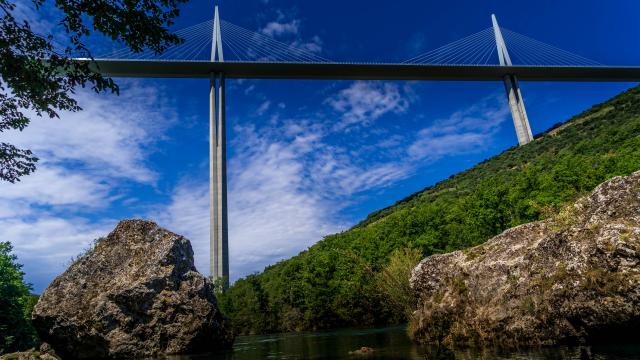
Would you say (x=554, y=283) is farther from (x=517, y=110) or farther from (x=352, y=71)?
(x=517, y=110)

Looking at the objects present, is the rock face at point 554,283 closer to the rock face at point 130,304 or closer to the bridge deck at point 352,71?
the rock face at point 130,304

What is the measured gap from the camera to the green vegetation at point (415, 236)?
36.9 meters

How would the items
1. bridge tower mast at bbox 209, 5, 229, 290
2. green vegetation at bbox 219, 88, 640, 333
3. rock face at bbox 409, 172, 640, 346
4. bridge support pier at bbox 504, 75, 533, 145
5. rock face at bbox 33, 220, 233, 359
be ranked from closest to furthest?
rock face at bbox 409, 172, 640, 346 → rock face at bbox 33, 220, 233, 359 → green vegetation at bbox 219, 88, 640, 333 → bridge tower mast at bbox 209, 5, 229, 290 → bridge support pier at bbox 504, 75, 533, 145

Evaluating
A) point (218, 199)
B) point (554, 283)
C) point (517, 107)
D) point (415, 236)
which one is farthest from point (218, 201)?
point (517, 107)

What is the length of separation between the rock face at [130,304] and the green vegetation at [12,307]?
12.4 metres

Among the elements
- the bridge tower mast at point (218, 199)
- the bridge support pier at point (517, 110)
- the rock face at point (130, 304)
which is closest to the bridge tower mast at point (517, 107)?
the bridge support pier at point (517, 110)

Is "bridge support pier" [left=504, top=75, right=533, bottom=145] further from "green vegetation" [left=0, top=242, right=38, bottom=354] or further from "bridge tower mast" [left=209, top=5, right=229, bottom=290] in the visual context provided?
"green vegetation" [left=0, top=242, right=38, bottom=354]

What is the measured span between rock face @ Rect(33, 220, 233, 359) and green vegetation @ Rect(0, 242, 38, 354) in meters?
12.4

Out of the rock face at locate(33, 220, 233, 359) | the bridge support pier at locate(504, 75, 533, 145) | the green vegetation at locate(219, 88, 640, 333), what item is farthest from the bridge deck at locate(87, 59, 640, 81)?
the rock face at locate(33, 220, 233, 359)

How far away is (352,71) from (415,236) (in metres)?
32.7

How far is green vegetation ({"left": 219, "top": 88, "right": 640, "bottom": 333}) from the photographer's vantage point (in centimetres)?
3691

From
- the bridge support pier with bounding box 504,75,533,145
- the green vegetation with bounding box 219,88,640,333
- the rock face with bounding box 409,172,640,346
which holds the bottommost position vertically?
the rock face with bounding box 409,172,640,346

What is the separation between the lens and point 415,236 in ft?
161

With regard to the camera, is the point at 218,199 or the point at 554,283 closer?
the point at 554,283
